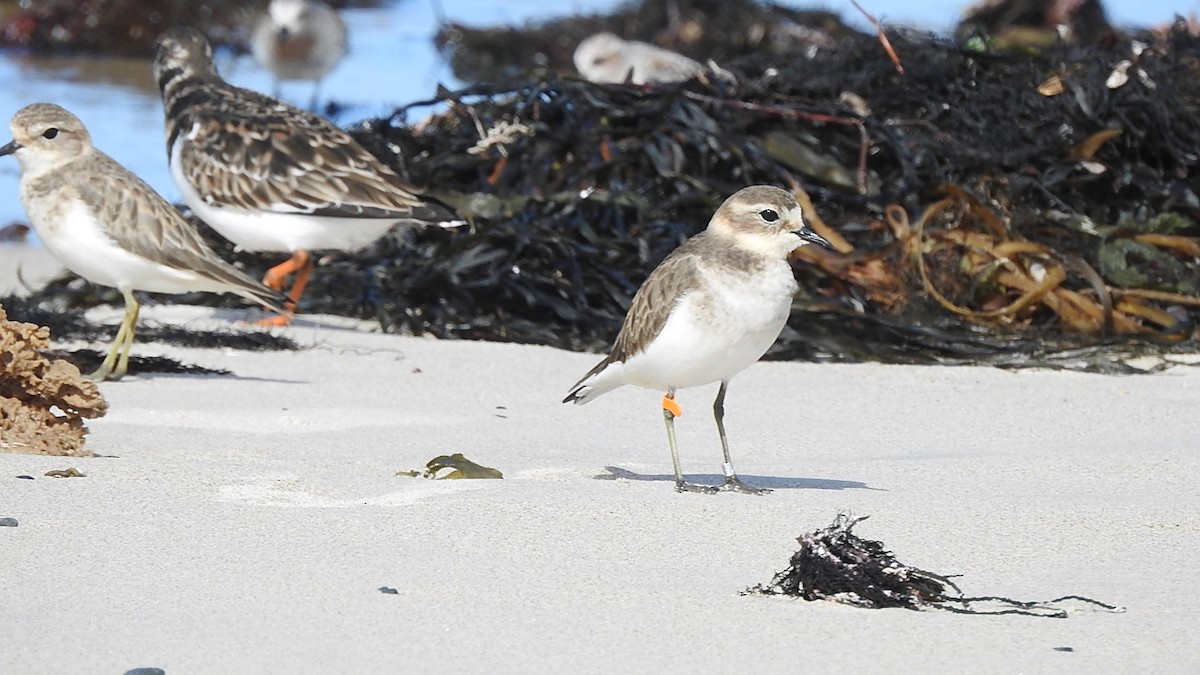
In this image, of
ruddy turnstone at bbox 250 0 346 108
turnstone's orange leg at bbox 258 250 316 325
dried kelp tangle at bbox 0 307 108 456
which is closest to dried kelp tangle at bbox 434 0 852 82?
ruddy turnstone at bbox 250 0 346 108

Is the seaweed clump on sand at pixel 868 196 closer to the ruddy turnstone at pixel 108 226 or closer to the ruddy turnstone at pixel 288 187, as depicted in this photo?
the ruddy turnstone at pixel 288 187

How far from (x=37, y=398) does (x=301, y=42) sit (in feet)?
35.8

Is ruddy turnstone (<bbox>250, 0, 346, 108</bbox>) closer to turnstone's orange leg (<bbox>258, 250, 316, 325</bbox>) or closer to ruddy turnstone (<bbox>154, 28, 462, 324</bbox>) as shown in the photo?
ruddy turnstone (<bbox>154, 28, 462, 324</bbox>)

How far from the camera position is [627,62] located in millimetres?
12305

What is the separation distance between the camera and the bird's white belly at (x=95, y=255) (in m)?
6.20

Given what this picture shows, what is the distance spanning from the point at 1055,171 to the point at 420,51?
11.5m

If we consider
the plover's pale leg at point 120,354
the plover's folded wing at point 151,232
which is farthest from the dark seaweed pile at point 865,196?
the plover's pale leg at point 120,354

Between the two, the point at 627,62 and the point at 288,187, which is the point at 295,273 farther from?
the point at 627,62

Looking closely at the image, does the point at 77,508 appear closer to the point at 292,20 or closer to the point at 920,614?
the point at 920,614

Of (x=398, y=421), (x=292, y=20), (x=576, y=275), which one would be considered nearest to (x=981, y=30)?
(x=576, y=275)

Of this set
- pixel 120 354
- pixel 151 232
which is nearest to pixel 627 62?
pixel 151 232

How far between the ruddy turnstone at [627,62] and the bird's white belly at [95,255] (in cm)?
548

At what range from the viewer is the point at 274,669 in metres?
2.87

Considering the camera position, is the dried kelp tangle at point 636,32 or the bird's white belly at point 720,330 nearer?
the bird's white belly at point 720,330
